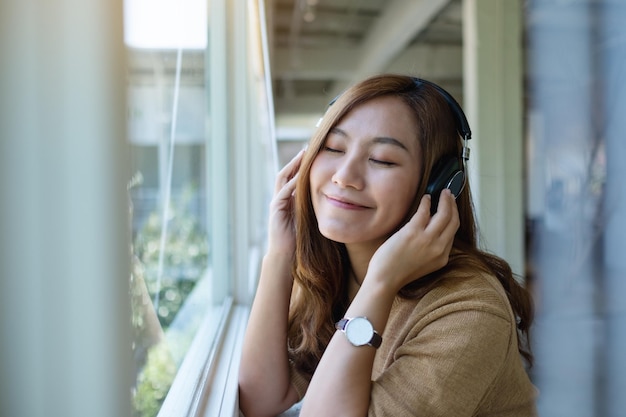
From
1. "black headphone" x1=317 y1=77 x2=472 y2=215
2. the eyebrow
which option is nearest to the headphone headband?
"black headphone" x1=317 y1=77 x2=472 y2=215

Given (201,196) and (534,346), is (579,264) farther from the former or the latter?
(201,196)

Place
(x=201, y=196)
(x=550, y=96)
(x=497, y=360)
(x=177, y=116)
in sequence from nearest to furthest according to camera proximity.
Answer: (x=497, y=360) < (x=177, y=116) < (x=201, y=196) < (x=550, y=96)

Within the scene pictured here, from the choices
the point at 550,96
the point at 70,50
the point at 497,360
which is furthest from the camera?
the point at 550,96

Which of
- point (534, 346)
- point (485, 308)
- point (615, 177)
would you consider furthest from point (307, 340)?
point (534, 346)

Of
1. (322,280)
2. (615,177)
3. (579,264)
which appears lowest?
(579,264)

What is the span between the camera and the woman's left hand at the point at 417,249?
886 mm

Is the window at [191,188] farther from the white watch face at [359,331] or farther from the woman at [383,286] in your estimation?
the white watch face at [359,331]

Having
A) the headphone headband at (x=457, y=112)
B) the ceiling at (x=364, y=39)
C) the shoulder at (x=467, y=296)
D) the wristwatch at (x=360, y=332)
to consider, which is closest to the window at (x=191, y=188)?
the wristwatch at (x=360, y=332)

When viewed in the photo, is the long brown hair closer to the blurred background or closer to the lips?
the lips

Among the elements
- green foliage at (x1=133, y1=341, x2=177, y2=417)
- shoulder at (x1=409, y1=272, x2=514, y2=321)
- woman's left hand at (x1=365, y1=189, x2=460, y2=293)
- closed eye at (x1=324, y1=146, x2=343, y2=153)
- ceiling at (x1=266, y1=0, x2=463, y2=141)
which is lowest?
green foliage at (x1=133, y1=341, x2=177, y2=417)

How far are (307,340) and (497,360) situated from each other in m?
0.44

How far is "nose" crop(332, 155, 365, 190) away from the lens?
→ 97 centimetres

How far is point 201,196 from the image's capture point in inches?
82.6

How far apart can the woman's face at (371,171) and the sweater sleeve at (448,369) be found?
0.25 metres
